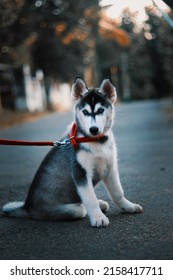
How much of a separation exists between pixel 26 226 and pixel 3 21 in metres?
17.8

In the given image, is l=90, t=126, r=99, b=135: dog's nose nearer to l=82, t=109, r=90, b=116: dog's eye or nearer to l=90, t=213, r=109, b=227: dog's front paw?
l=82, t=109, r=90, b=116: dog's eye

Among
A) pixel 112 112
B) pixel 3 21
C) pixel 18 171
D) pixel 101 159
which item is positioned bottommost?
pixel 18 171

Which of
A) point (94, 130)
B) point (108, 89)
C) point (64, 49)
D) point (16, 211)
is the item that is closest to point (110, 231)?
point (94, 130)

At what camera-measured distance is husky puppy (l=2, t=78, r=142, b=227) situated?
4.84m

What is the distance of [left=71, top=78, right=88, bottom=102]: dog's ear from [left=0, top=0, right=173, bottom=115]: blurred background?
1933mm

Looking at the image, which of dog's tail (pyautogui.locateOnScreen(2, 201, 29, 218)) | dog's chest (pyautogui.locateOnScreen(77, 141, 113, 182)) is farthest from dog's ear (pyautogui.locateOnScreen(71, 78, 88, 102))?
dog's tail (pyautogui.locateOnScreen(2, 201, 29, 218))

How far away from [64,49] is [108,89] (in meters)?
31.9

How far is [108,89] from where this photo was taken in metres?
5.09

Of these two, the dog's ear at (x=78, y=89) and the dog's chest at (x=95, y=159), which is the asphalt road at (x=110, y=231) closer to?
the dog's chest at (x=95, y=159)

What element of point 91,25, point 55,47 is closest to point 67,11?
point 91,25

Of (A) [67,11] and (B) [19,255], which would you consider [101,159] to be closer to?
(B) [19,255]

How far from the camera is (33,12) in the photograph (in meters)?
24.7

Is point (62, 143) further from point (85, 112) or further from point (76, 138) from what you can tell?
point (85, 112)
